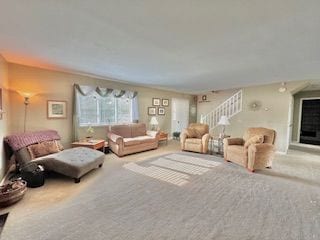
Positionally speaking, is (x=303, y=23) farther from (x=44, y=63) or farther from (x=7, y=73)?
(x=7, y=73)

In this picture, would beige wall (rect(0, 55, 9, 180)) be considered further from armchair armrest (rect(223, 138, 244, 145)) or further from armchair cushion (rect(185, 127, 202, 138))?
armchair armrest (rect(223, 138, 244, 145))

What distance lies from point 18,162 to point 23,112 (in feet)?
4.28

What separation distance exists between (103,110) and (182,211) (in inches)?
165

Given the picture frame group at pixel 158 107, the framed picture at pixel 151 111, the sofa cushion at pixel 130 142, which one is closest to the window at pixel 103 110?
the framed picture at pixel 151 111

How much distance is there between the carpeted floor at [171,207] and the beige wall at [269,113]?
221 cm

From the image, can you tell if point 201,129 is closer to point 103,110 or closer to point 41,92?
point 103,110

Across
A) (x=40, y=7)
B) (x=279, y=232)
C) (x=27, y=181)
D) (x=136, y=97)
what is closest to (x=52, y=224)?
(x=27, y=181)

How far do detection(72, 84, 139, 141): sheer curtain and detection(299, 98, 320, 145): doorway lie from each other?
23.8 feet

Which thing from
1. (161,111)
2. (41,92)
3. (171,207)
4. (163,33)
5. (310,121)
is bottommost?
(171,207)

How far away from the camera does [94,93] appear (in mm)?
5156

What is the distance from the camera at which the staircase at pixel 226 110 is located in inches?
270

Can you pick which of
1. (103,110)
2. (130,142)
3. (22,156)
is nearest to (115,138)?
(130,142)

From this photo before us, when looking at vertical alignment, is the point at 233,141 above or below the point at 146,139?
above

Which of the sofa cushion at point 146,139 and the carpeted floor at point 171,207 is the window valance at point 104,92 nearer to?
the sofa cushion at point 146,139
